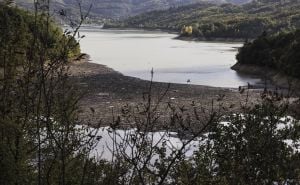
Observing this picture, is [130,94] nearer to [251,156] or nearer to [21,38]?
[251,156]

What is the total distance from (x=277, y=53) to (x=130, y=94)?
26.4 meters

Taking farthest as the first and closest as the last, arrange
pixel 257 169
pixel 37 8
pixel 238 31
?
pixel 238 31, pixel 257 169, pixel 37 8

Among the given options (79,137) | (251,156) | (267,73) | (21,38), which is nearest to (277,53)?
(267,73)

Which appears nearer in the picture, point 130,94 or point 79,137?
point 79,137

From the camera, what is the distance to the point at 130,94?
4638 centimetres

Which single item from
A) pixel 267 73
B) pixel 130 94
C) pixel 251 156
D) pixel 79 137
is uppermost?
pixel 79 137

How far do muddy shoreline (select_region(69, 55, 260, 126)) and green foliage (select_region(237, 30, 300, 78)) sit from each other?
8372mm

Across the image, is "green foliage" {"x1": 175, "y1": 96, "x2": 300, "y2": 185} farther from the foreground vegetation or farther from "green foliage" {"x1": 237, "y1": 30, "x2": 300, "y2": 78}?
"green foliage" {"x1": 237, "y1": 30, "x2": 300, "y2": 78}

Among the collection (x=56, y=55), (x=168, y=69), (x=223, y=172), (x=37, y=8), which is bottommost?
(x=168, y=69)

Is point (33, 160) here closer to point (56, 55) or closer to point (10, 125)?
point (10, 125)

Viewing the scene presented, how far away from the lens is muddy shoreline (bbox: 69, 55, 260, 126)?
37891 mm

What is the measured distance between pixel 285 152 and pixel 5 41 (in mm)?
4151

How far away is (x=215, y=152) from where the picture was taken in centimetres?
830

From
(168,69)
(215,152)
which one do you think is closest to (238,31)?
(168,69)
